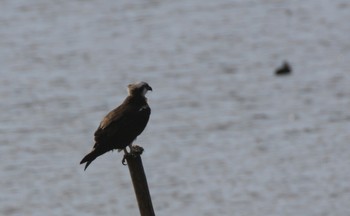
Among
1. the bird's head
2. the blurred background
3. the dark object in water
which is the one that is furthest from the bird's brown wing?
the dark object in water

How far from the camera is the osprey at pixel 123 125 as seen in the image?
437 inches

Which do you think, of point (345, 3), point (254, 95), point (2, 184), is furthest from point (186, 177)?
point (345, 3)

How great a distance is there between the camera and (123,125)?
11297 millimetres

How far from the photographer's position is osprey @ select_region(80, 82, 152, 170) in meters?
11.1

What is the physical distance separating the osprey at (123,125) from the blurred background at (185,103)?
1058cm

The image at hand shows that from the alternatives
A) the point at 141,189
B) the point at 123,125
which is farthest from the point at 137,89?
the point at 141,189

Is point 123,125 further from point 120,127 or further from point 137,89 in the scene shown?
point 137,89

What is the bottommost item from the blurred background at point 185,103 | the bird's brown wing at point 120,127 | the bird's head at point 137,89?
the bird's brown wing at point 120,127

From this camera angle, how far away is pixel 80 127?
2784 centimetres

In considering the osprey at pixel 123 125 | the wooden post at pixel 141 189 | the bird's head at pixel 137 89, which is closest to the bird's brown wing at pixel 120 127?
the osprey at pixel 123 125

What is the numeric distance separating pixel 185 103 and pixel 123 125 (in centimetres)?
1792

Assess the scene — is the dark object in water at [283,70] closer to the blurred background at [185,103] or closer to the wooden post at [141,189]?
the blurred background at [185,103]

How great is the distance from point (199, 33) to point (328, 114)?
9.55 m

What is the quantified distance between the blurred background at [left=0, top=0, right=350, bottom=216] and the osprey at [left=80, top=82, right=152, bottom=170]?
10583 millimetres
